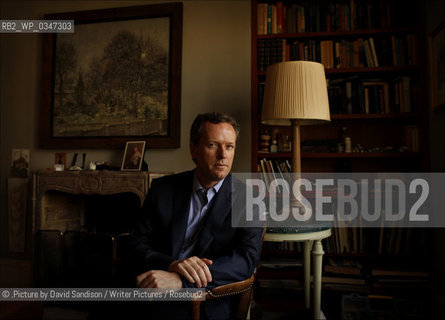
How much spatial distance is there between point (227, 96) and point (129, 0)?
137 cm

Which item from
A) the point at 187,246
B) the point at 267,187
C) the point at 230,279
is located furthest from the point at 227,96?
the point at 230,279

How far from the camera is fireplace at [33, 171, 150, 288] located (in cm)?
271

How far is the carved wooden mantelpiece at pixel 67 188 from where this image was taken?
266 centimetres

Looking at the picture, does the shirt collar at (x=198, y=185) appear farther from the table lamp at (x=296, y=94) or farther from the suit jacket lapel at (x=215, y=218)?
the table lamp at (x=296, y=94)

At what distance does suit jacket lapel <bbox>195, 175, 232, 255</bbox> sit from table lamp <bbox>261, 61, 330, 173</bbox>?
710mm

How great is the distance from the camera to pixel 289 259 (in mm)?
2617

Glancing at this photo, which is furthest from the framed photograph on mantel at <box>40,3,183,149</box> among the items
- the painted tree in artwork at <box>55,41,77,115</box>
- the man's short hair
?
the man's short hair

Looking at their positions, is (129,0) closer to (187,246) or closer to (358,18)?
(358,18)

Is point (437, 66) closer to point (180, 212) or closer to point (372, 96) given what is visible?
point (372, 96)

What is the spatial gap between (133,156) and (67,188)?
0.62m

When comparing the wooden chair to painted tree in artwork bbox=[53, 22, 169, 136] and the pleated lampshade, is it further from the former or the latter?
painted tree in artwork bbox=[53, 22, 169, 136]

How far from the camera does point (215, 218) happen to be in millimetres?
1479

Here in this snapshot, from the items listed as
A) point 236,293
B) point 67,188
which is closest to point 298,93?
point 236,293

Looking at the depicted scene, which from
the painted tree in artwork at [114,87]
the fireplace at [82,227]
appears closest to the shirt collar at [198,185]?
the fireplace at [82,227]
